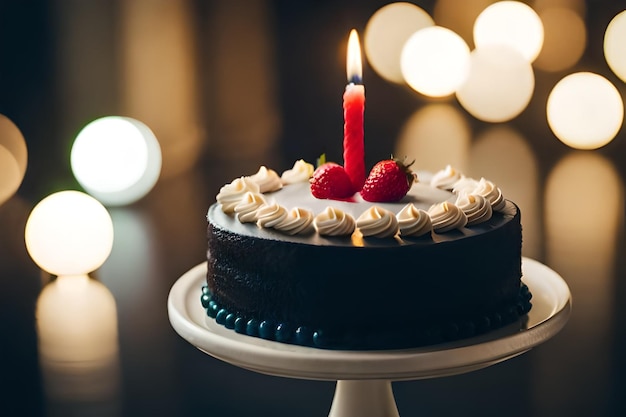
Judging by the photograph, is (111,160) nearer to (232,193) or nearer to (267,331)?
(232,193)

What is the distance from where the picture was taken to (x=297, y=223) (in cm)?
144

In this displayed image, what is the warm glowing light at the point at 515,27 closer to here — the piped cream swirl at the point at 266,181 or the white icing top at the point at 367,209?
the white icing top at the point at 367,209

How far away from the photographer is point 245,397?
96.8 inches

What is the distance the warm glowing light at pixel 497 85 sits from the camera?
5371mm

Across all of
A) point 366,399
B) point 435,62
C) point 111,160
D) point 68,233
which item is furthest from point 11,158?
point 366,399

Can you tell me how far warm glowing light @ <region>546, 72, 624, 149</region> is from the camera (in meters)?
4.85

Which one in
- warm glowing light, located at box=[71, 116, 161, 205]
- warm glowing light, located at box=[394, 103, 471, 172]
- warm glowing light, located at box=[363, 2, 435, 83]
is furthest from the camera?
warm glowing light, located at box=[363, 2, 435, 83]

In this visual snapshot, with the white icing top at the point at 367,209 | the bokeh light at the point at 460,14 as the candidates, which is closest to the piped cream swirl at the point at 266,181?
the white icing top at the point at 367,209

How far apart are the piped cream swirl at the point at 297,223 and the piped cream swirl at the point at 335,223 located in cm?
2

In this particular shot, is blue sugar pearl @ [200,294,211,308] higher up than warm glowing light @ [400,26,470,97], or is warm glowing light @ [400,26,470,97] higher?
blue sugar pearl @ [200,294,211,308]

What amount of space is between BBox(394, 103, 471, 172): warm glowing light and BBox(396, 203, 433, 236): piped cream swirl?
2.71 meters

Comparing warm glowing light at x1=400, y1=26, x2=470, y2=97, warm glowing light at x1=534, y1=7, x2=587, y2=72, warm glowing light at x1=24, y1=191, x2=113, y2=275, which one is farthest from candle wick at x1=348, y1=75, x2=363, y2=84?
warm glowing light at x1=534, y1=7, x2=587, y2=72

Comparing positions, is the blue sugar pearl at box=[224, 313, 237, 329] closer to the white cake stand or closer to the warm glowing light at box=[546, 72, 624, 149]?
the white cake stand

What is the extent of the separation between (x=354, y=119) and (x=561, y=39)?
15.0ft
